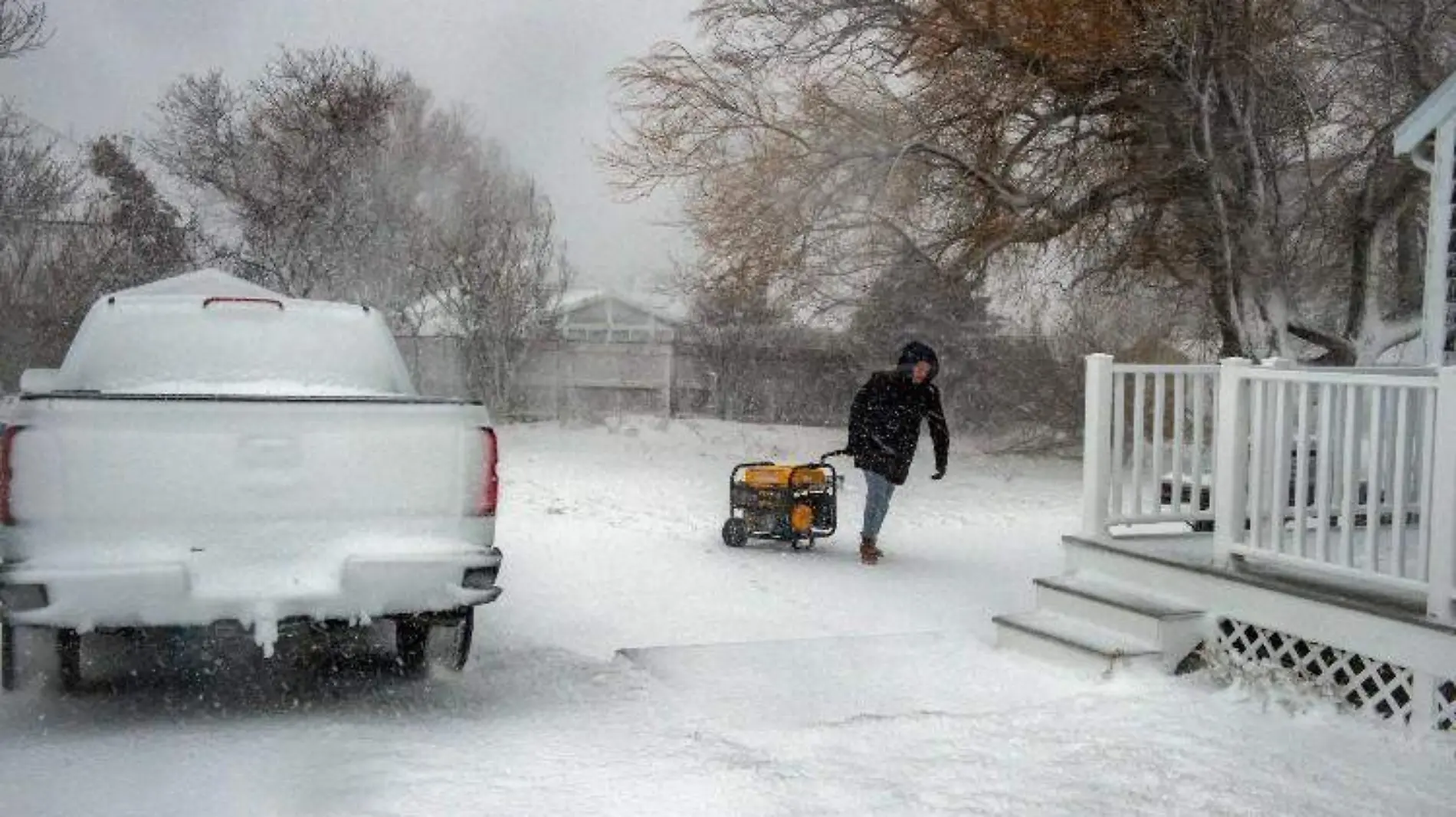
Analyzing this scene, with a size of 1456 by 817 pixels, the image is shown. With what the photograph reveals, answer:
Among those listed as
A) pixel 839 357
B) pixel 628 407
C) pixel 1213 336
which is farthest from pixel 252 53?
pixel 1213 336

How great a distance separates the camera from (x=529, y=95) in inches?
1923

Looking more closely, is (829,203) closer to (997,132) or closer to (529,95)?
(997,132)

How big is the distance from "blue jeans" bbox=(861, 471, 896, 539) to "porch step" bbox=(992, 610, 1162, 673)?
8.52 ft

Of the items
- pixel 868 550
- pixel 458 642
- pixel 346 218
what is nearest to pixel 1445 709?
pixel 458 642

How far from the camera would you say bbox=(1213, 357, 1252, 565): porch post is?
6.16m

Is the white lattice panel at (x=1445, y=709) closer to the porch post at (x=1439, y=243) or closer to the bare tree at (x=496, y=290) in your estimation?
the porch post at (x=1439, y=243)

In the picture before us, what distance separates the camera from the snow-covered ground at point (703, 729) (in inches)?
168

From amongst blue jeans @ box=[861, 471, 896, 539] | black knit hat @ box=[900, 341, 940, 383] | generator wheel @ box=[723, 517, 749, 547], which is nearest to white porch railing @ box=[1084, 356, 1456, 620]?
black knit hat @ box=[900, 341, 940, 383]

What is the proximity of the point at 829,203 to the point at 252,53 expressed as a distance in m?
16.9

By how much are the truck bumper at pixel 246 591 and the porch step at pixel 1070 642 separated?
8.87 feet

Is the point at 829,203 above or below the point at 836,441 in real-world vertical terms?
above

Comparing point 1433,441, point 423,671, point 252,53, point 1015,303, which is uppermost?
point 252,53

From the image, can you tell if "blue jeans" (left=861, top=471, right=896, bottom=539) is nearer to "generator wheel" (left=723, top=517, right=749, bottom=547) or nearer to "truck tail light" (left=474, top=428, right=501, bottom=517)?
"generator wheel" (left=723, top=517, right=749, bottom=547)

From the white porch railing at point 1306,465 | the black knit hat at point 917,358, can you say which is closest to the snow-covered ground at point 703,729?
the white porch railing at point 1306,465
